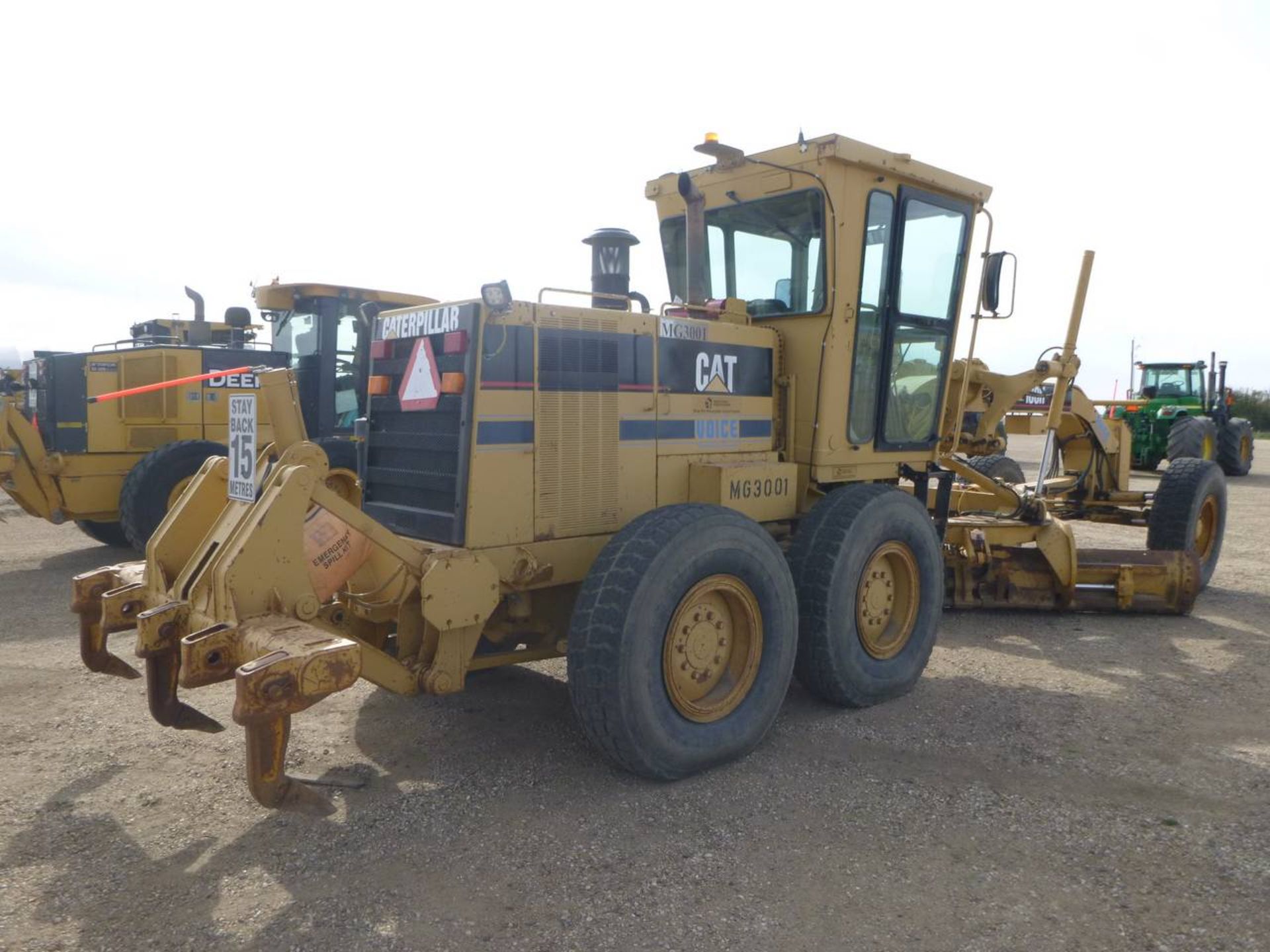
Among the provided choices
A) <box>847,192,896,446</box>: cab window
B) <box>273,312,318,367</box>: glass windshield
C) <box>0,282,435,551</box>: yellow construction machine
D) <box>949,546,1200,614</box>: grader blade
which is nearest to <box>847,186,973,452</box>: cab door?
<box>847,192,896,446</box>: cab window

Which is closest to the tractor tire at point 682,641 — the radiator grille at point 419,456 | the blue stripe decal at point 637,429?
the blue stripe decal at point 637,429

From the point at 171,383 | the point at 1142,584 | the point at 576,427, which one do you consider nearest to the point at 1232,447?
the point at 1142,584

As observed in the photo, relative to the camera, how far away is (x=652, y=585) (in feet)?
12.6

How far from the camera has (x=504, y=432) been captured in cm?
405

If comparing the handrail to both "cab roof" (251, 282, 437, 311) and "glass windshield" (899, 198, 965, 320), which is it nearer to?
"glass windshield" (899, 198, 965, 320)

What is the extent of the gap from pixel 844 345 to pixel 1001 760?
7.14ft

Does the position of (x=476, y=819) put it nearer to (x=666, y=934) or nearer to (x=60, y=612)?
(x=666, y=934)

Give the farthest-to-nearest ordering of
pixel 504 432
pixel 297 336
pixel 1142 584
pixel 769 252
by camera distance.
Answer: pixel 297 336
pixel 1142 584
pixel 769 252
pixel 504 432

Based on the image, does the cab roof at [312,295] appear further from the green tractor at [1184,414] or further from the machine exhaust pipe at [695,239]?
the green tractor at [1184,414]

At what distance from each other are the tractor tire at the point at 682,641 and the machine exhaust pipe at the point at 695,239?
1615 millimetres

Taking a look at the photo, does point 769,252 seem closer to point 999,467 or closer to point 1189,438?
point 999,467

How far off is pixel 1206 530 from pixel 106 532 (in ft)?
34.5

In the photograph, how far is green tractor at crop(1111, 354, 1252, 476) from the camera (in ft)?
60.9

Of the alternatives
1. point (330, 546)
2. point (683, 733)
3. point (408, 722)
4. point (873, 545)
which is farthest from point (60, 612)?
point (873, 545)
